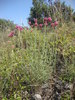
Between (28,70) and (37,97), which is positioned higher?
(28,70)

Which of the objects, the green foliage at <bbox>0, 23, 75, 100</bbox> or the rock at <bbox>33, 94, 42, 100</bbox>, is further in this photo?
the green foliage at <bbox>0, 23, 75, 100</bbox>

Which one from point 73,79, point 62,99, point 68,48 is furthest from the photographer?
point 68,48

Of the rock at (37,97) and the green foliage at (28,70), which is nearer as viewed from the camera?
the rock at (37,97)

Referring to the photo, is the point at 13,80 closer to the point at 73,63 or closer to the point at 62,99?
the point at 62,99

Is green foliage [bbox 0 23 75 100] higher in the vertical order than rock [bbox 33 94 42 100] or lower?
higher

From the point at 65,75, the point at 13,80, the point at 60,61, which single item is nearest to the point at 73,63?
the point at 65,75

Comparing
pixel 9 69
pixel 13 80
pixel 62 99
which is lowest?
pixel 62 99

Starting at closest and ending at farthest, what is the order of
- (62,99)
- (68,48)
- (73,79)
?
(62,99), (73,79), (68,48)

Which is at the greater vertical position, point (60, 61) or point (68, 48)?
point (68, 48)

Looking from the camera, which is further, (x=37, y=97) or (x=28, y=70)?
(x=28, y=70)

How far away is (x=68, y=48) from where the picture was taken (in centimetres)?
315

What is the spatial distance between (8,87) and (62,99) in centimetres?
82

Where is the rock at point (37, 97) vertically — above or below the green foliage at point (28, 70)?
below

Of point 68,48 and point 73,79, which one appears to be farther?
point 68,48
